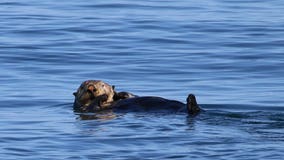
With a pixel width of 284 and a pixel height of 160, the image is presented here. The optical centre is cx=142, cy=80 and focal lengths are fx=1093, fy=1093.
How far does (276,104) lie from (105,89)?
2.16 m

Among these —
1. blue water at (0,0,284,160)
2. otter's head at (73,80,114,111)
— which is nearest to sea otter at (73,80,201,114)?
otter's head at (73,80,114,111)

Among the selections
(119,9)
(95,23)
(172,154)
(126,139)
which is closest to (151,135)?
(126,139)

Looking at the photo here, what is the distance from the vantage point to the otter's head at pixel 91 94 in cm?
1364

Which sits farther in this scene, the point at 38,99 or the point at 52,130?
the point at 38,99

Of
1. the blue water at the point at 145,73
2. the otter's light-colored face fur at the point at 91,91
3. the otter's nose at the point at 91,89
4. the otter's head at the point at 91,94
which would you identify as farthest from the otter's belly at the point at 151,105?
the otter's nose at the point at 91,89

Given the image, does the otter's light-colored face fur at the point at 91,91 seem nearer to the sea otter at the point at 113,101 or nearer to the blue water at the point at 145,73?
the sea otter at the point at 113,101

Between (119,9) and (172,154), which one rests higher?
→ (119,9)

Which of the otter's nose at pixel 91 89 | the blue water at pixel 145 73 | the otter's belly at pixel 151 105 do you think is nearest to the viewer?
the blue water at pixel 145 73

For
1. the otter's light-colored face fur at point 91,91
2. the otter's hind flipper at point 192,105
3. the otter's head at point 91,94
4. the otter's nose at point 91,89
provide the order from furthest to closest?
the otter's nose at point 91,89 < the otter's light-colored face fur at point 91,91 < the otter's head at point 91,94 < the otter's hind flipper at point 192,105

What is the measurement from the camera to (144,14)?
23562 mm

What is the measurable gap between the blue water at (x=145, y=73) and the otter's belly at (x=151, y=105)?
20 centimetres

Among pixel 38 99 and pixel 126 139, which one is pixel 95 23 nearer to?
pixel 38 99

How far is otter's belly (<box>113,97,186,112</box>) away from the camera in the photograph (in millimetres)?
12453

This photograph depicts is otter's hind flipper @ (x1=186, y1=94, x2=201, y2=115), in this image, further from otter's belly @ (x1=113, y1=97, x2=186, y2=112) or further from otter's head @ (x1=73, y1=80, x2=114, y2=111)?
otter's head @ (x1=73, y1=80, x2=114, y2=111)
